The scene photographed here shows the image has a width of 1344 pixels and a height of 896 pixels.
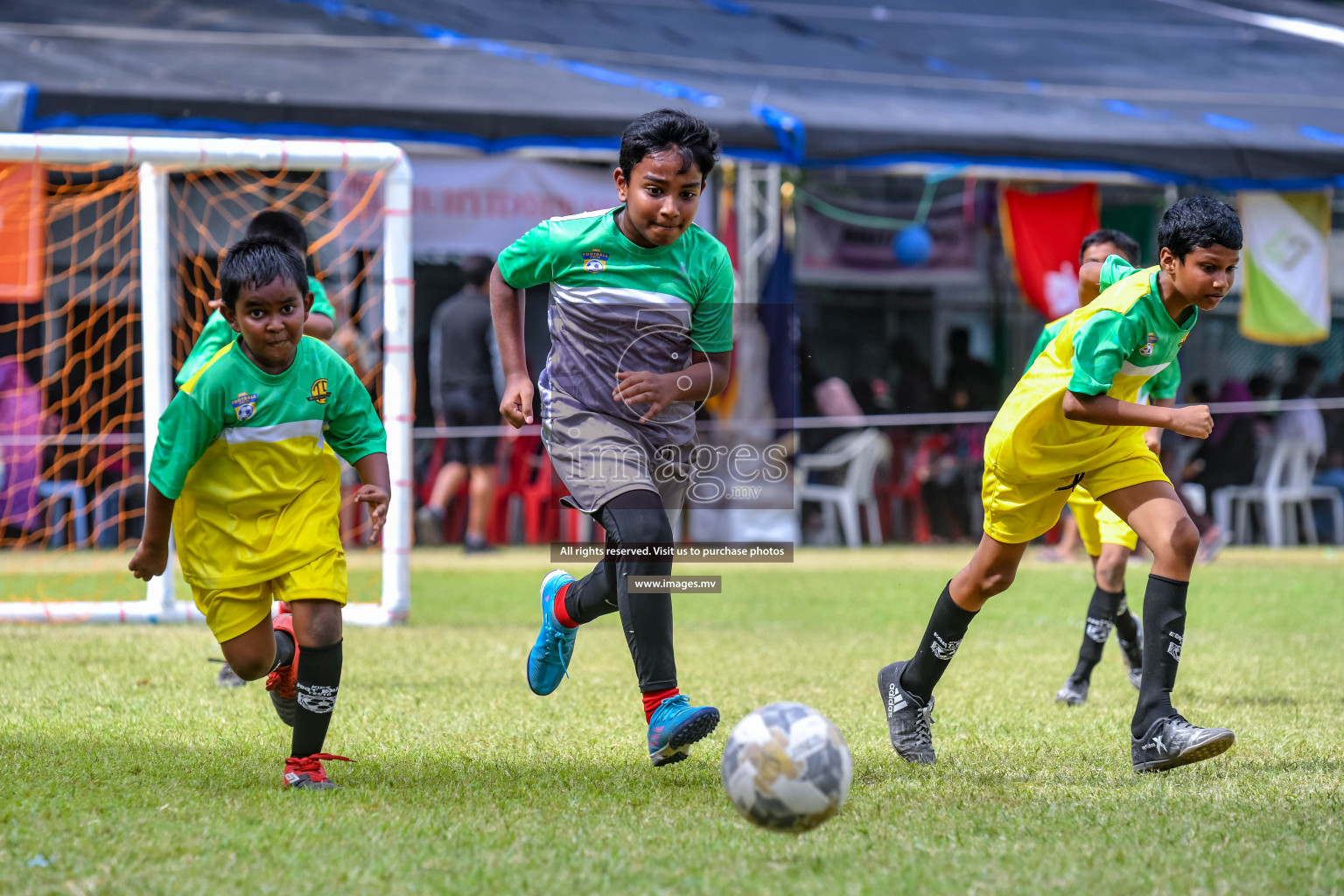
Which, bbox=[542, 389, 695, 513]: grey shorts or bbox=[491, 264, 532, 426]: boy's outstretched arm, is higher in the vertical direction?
bbox=[491, 264, 532, 426]: boy's outstretched arm

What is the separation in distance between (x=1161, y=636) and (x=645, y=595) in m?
1.46

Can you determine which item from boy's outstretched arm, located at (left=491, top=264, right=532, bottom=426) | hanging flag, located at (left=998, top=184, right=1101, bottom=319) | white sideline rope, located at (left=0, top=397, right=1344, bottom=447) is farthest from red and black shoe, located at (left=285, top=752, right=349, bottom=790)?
hanging flag, located at (left=998, top=184, right=1101, bottom=319)

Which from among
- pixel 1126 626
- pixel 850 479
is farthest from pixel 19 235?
A: pixel 1126 626

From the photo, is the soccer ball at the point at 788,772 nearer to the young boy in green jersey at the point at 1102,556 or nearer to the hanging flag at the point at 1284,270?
the young boy in green jersey at the point at 1102,556

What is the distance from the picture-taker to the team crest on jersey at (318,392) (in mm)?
3750

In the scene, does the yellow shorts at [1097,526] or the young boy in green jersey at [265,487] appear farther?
the yellow shorts at [1097,526]

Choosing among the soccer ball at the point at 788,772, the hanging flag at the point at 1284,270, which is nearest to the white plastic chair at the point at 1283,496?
the hanging flag at the point at 1284,270

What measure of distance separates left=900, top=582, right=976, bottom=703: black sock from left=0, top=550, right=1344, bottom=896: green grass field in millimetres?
224

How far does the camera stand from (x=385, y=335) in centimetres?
725

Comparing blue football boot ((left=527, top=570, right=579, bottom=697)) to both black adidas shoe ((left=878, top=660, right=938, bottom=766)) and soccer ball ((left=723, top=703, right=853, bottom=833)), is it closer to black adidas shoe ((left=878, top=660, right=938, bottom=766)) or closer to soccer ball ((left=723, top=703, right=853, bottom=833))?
black adidas shoe ((left=878, top=660, right=938, bottom=766))

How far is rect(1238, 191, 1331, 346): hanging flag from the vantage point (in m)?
12.4

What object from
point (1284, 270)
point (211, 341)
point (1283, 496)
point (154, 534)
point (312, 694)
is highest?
point (1284, 270)

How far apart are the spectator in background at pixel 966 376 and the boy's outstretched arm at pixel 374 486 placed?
405 inches

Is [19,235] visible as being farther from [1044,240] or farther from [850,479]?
[1044,240]
